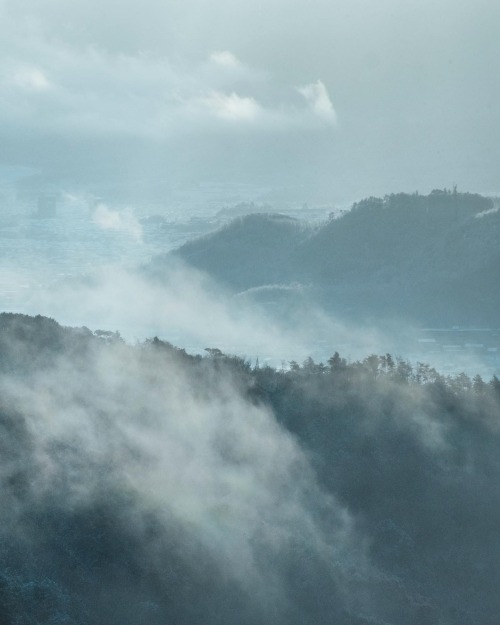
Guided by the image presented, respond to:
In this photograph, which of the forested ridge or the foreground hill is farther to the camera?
the foreground hill

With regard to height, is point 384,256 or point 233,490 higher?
point 384,256

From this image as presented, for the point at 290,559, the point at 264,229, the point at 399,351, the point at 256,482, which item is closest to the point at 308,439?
the point at 256,482

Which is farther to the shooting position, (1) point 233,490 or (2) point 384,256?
(2) point 384,256

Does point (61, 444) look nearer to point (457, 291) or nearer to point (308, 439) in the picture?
point (308, 439)

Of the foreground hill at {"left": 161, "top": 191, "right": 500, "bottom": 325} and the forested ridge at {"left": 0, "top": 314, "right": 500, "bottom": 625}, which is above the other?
the foreground hill at {"left": 161, "top": 191, "right": 500, "bottom": 325}
